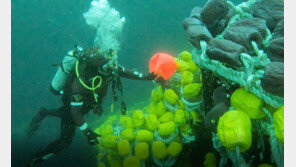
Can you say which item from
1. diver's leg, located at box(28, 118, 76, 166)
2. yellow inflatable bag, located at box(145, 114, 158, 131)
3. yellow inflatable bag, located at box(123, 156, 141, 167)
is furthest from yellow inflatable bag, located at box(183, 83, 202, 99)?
diver's leg, located at box(28, 118, 76, 166)

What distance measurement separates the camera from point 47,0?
86.5 ft

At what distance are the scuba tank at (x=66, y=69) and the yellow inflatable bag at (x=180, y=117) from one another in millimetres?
2301

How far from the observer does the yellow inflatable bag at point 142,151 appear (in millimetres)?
2492

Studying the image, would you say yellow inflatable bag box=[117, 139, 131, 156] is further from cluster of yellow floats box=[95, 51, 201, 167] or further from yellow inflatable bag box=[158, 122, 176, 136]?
yellow inflatable bag box=[158, 122, 176, 136]

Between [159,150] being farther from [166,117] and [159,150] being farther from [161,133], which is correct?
[166,117]

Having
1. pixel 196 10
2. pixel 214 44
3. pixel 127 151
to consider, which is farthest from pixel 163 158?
pixel 196 10

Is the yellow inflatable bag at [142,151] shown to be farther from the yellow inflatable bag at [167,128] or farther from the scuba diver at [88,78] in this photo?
the scuba diver at [88,78]

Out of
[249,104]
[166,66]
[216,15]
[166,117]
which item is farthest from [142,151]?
[216,15]

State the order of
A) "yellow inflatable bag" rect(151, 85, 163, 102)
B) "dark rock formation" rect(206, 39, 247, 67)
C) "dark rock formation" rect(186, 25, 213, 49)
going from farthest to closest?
"yellow inflatable bag" rect(151, 85, 163, 102), "dark rock formation" rect(186, 25, 213, 49), "dark rock formation" rect(206, 39, 247, 67)

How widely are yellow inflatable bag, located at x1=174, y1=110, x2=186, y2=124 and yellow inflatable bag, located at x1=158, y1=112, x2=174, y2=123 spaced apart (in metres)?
0.18

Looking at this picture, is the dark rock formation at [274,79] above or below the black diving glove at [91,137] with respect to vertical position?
above

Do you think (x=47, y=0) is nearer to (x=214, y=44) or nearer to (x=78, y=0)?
(x=78, y=0)

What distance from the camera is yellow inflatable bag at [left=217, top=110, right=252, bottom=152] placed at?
1344 mm

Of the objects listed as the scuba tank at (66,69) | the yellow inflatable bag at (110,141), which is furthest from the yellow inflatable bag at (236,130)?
the scuba tank at (66,69)
